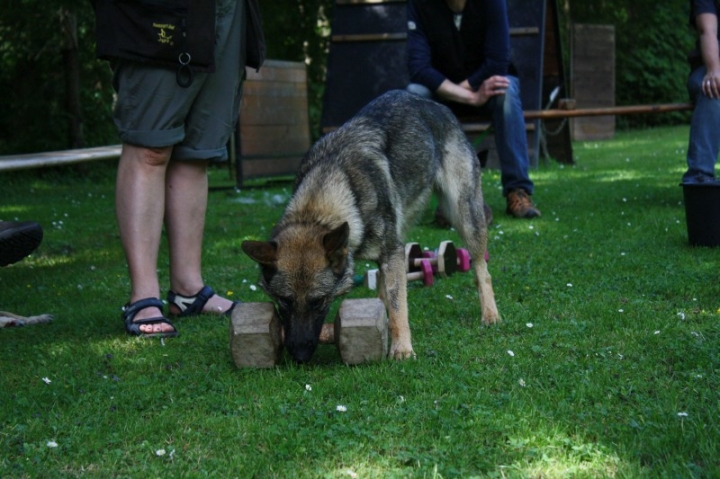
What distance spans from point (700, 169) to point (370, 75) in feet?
21.5

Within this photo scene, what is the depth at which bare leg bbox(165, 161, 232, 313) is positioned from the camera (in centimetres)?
490

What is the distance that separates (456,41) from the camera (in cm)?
779

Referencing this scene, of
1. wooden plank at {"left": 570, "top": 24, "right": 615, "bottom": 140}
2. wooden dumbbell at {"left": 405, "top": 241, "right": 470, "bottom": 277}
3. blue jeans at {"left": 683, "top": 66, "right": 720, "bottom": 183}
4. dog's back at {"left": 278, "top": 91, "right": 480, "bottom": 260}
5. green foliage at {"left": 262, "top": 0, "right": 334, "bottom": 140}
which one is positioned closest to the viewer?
dog's back at {"left": 278, "top": 91, "right": 480, "bottom": 260}

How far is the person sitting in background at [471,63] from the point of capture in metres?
7.68

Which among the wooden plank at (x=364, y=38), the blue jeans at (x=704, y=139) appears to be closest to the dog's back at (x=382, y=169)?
the blue jeans at (x=704, y=139)

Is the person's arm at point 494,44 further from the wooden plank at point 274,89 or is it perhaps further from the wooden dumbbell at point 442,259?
the wooden plank at point 274,89

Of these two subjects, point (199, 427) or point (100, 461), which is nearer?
point (100, 461)

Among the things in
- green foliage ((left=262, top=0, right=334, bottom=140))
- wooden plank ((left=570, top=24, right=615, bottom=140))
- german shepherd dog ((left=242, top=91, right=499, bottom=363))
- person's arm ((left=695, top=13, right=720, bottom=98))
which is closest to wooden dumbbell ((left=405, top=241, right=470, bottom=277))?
german shepherd dog ((left=242, top=91, right=499, bottom=363))

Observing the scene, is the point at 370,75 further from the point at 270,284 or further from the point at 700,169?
the point at 270,284

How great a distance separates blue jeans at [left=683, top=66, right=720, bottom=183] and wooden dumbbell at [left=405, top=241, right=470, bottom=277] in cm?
233

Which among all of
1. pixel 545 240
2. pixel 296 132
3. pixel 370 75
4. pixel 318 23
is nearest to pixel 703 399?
pixel 545 240

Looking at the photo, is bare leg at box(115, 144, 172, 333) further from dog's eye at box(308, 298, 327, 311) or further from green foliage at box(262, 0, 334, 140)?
green foliage at box(262, 0, 334, 140)

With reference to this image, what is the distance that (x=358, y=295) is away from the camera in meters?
5.48

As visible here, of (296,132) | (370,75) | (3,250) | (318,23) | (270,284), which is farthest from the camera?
(318,23)
